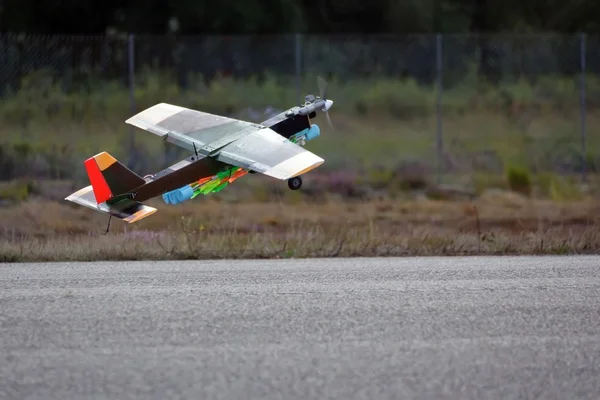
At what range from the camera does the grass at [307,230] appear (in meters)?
11.5

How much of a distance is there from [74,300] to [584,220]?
30.0 feet

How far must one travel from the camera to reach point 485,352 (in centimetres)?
652

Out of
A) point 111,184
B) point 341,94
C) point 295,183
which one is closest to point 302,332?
point 295,183

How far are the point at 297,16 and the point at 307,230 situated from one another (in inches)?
564

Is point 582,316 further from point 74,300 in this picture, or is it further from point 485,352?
point 74,300

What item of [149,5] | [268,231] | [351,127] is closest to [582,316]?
[268,231]

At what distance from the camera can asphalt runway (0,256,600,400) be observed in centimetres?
584

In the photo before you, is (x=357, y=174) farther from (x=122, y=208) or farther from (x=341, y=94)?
(x=122, y=208)

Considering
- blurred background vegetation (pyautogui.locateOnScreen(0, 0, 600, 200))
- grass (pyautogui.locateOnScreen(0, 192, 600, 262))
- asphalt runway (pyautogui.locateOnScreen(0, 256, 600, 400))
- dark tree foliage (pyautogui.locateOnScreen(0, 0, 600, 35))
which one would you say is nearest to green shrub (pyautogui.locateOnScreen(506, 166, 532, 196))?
blurred background vegetation (pyautogui.locateOnScreen(0, 0, 600, 200))

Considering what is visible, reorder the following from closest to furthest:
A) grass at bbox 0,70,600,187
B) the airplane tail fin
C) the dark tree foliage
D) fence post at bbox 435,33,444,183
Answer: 1. the airplane tail fin
2. fence post at bbox 435,33,444,183
3. grass at bbox 0,70,600,187
4. the dark tree foliage

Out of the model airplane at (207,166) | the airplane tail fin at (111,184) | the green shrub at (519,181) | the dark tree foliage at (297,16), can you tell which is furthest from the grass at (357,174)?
the dark tree foliage at (297,16)

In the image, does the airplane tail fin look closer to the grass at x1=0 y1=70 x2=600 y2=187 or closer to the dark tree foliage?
the grass at x1=0 y1=70 x2=600 y2=187

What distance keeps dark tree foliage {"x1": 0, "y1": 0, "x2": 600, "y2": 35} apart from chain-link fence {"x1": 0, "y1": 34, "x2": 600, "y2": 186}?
7498 millimetres

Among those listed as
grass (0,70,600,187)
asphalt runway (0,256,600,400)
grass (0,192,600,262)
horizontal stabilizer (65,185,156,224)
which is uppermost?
grass (0,70,600,187)
